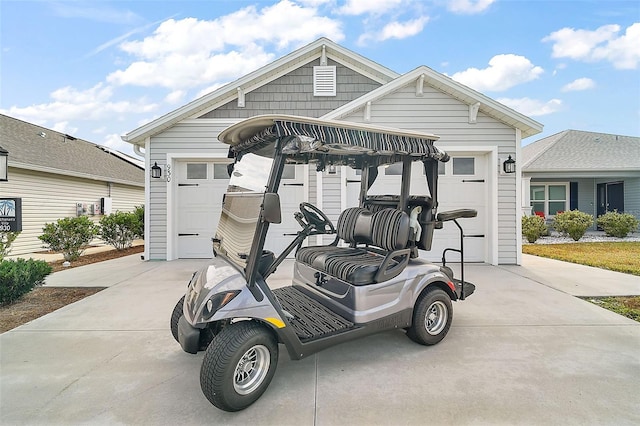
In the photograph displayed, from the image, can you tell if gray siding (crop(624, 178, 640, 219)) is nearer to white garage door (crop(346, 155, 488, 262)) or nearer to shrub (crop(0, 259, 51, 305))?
white garage door (crop(346, 155, 488, 262))

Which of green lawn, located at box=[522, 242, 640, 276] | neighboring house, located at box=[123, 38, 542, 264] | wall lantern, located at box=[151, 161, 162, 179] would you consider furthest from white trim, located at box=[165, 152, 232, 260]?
green lawn, located at box=[522, 242, 640, 276]

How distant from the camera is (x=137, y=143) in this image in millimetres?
7160

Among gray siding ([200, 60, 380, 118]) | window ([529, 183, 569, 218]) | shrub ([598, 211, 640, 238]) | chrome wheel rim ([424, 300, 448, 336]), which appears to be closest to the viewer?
chrome wheel rim ([424, 300, 448, 336])

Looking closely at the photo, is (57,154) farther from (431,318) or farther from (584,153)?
(584,153)

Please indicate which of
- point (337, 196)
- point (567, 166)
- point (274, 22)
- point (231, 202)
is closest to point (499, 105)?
point (337, 196)

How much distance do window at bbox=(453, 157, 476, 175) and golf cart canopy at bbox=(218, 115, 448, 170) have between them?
3.98m

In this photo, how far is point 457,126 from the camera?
6504mm

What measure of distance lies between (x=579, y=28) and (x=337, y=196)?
5700 mm

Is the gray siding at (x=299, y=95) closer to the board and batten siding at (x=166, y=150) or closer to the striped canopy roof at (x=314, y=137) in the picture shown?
the board and batten siding at (x=166, y=150)

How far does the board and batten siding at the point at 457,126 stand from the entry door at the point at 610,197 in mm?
10061

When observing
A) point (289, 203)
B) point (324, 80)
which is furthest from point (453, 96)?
point (289, 203)

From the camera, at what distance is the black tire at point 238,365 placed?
6.19 ft

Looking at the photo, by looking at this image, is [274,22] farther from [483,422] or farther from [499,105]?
[483,422]

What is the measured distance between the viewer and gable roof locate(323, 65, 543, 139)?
242 inches
